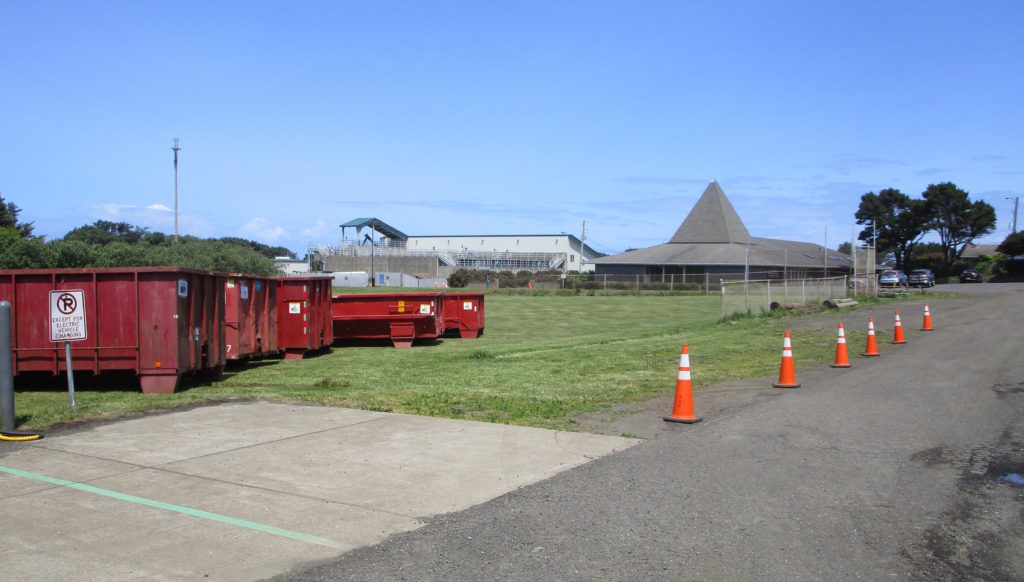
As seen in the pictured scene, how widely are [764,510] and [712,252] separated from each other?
239 ft

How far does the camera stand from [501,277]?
8506 centimetres

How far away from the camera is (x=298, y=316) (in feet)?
60.4

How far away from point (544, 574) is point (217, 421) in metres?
6.24

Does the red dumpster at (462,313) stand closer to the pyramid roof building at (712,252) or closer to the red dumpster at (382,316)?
the red dumpster at (382,316)

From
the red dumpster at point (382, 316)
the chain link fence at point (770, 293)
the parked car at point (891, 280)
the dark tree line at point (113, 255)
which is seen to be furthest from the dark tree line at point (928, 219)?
the red dumpster at point (382, 316)

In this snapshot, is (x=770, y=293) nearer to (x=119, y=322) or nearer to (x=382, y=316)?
(x=382, y=316)

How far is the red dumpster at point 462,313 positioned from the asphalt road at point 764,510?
14430 mm

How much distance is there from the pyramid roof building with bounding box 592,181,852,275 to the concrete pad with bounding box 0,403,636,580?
6237 cm

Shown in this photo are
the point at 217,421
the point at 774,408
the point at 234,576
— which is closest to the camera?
the point at 234,576

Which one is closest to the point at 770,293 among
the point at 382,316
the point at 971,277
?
the point at 382,316

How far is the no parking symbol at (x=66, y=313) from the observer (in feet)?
32.2

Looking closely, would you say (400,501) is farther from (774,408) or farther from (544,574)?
(774,408)

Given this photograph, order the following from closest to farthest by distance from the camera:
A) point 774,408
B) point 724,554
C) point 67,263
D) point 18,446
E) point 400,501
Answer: point 724,554
point 400,501
point 18,446
point 774,408
point 67,263

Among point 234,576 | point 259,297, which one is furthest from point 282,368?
point 234,576
